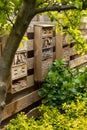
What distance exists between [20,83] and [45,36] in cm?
74

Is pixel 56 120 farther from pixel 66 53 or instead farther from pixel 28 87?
pixel 66 53

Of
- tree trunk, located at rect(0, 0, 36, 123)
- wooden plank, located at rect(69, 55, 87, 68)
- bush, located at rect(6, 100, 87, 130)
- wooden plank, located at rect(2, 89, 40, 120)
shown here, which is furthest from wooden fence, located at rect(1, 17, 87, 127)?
tree trunk, located at rect(0, 0, 36, 123)

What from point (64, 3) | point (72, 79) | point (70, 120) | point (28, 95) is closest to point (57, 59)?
point (72, 79)

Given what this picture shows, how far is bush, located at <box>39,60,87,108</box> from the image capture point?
4.58 meters

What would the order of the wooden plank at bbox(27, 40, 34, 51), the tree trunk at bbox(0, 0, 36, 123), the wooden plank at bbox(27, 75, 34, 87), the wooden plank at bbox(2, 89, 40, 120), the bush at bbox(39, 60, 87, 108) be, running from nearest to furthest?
the tree trunk at bbox(0, 0, 36, 123) → the wooden plank at bbox(2, 89, 40, 120) → the wooden plank at bbox(27, 40, 34, 51) → the wooden plank at bbox(27, 75, 34, 87) → the bush at bbox(39, 60, 87, 108)

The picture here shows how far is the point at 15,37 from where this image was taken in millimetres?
2143

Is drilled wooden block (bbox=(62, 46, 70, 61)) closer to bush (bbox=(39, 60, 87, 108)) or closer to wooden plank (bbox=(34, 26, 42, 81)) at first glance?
bush (bbox=(39, 60, 87, 108))

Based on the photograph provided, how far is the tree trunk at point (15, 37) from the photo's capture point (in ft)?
6.84

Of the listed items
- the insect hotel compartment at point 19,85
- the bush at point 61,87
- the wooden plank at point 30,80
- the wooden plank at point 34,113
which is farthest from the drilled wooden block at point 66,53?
the insect hotel compartment at point 19,85

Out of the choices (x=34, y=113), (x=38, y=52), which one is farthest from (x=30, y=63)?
(x=34, y=113)

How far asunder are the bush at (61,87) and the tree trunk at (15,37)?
2.37 m

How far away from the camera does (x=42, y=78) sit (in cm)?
460

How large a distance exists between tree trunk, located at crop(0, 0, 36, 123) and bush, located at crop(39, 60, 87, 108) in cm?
237

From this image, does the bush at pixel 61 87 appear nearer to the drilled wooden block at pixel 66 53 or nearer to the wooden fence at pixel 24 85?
the wooden fence at pixel 24 85
